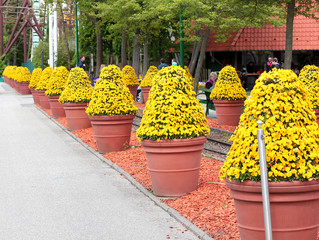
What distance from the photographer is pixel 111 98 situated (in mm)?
13625

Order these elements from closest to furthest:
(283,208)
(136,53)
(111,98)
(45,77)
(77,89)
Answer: (283,208), (111,98), (77,89), (45,77), (136,53)

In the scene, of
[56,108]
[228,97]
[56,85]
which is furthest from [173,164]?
[56,108]

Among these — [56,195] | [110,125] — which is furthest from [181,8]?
[56,195]

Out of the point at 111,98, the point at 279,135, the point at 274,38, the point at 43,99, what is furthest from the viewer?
the point at 274,38

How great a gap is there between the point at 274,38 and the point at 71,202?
3181cm

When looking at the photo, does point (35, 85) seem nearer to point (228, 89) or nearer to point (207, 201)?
point (228, 89)

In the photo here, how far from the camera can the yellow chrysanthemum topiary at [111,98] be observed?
44.3 ft

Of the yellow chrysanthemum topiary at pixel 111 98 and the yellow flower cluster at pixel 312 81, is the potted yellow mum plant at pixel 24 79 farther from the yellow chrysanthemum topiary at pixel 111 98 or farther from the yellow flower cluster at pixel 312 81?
the yellow flower cluster at pixel 312 81

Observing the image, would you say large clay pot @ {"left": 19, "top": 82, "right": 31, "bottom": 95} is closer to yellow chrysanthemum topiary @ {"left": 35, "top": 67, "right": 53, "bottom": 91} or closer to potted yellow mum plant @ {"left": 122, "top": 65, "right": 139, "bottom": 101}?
Answer: yellow chrysanthemum topiary @ {"left": 35, "top": 67, "right": 53, "bottom": 91}

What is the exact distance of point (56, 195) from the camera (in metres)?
9.41

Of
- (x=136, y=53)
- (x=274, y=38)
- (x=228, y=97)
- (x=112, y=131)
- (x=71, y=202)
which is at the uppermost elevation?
(x=274, y=38)

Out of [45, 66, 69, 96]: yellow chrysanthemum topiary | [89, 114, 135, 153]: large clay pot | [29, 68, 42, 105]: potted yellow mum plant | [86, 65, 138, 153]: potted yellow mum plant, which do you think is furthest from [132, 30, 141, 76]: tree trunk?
[89, 114, 135, 153]: large clay pot

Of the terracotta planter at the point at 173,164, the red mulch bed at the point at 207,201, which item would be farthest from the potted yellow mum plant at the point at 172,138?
the red mulch bed at the point at 207,201

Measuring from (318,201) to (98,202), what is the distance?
3.93 metres
